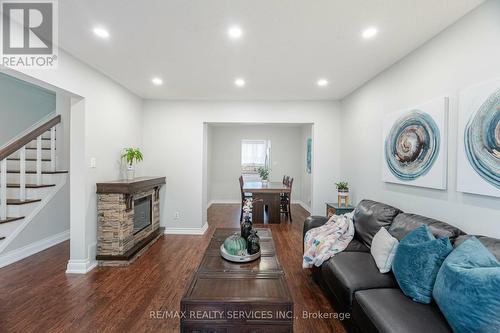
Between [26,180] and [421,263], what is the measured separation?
17.4ft

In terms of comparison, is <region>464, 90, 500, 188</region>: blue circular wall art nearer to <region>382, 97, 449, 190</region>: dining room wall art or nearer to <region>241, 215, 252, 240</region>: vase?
<region>382, 97, 449, 190</region>: dining room wall art

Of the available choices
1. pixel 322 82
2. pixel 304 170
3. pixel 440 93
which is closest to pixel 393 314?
pixel 440 93

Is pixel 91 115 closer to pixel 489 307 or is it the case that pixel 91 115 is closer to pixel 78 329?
pixel 78 329

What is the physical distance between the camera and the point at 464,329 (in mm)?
1248

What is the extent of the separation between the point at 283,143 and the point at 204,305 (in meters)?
6.80

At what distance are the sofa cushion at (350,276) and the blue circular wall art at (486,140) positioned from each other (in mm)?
1097

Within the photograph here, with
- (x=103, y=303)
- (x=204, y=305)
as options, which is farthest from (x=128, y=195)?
(x=204, y=305)

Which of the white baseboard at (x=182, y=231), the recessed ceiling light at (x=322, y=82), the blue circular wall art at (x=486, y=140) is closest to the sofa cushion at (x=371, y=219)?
the blue circular wall art at (x=486, y=140)

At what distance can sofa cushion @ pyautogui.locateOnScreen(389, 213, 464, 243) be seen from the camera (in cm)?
187

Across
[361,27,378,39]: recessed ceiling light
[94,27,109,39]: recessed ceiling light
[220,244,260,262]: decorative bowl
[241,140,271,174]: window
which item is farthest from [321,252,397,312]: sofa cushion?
[241,140,271,174]: window

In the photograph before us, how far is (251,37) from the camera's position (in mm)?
2330

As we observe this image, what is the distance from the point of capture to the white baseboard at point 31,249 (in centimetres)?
314

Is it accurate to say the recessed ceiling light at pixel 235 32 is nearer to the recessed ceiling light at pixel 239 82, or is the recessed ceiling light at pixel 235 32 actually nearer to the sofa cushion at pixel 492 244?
the recessed ceiling light at pixel 239 82

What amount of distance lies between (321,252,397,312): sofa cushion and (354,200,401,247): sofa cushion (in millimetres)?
283
